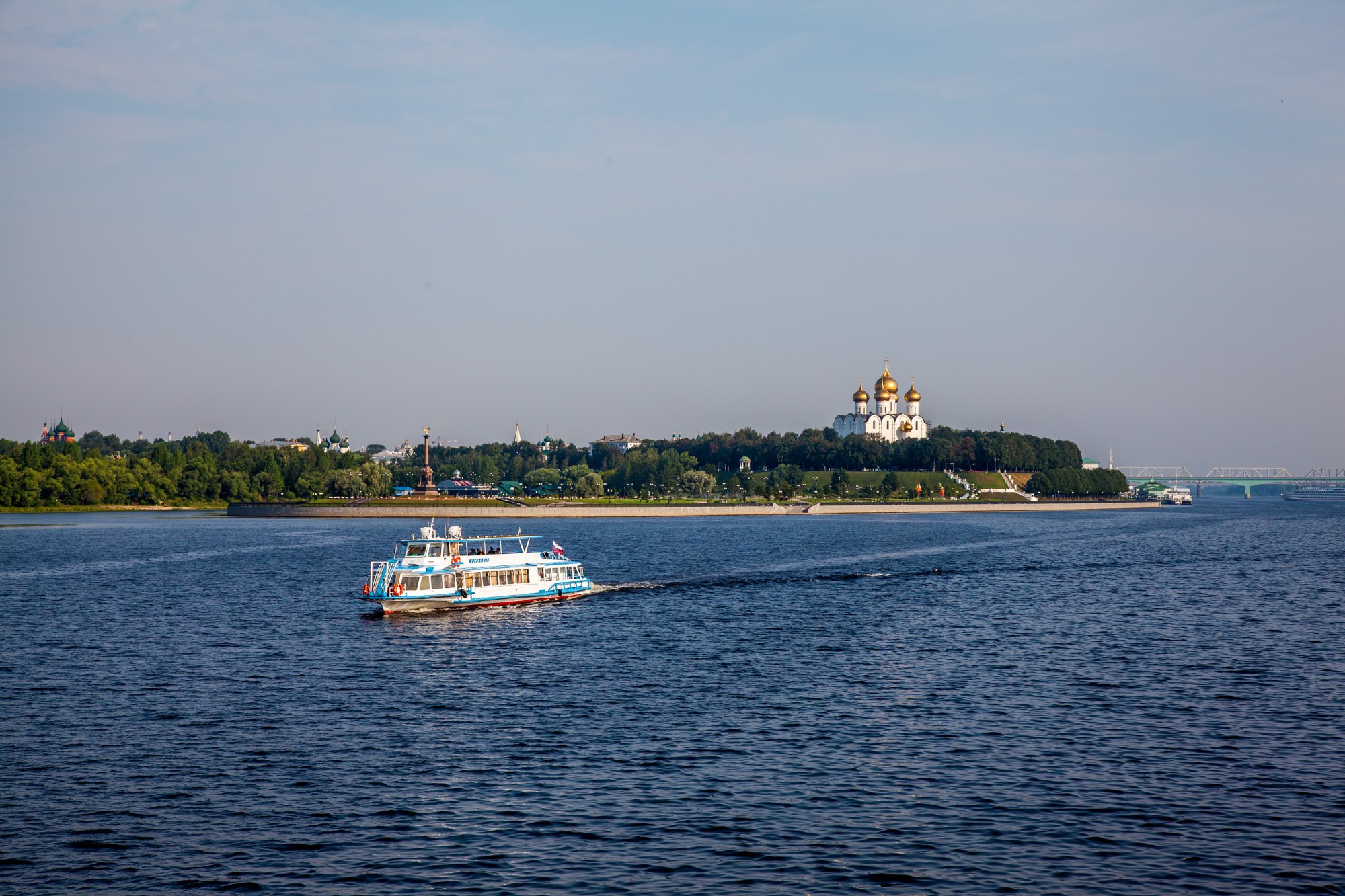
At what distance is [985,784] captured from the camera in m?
36.0

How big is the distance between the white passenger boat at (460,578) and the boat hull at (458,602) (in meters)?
0.05

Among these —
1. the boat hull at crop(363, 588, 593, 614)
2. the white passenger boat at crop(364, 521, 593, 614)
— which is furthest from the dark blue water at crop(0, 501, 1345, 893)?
the white passenger boat at crop(364, 521, 593, 614)

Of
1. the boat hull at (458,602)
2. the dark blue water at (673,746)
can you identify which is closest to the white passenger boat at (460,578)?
the boat hull at (458,602)

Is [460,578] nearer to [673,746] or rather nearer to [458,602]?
[458,602]

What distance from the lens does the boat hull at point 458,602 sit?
3100 inches

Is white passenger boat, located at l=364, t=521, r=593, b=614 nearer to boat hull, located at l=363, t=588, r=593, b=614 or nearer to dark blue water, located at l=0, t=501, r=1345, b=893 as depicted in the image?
boat hull, located at l=363, t=588, r=593, b=614

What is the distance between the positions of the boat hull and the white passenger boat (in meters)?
0.05

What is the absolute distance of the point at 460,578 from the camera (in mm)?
83812

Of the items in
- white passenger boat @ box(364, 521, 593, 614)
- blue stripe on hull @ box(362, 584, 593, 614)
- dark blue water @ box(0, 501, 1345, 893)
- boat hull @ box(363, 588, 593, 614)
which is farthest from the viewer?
white passenger boat @ box(364, 521, 593, 614)

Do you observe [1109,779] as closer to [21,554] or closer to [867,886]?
[867,886]

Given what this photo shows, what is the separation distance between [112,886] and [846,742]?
2337 cm

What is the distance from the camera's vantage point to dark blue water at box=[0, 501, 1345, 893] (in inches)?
1151

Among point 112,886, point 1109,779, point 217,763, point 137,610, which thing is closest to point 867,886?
point 1109,779

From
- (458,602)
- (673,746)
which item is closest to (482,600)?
(458,602)
